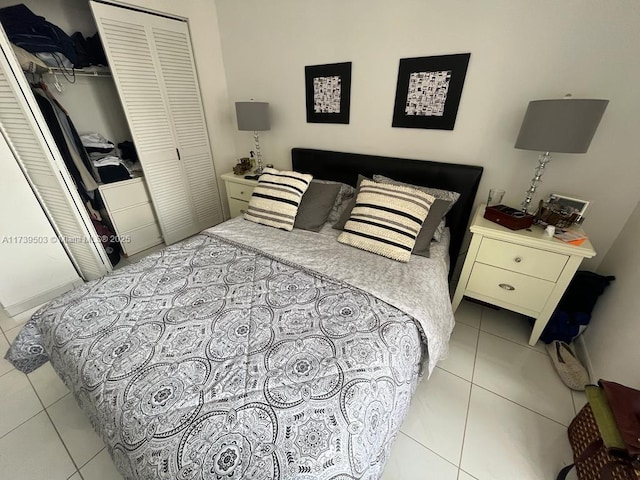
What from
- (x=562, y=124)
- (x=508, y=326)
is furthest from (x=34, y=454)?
(x=562, y=124)

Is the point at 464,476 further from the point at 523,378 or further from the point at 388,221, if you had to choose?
the point at 388,221

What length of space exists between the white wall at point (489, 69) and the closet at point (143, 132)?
0.75 m

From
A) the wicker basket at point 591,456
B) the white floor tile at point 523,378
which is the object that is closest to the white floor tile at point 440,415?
the white floor tile at point 523,378

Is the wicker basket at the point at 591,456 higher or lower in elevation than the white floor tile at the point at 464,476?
higher

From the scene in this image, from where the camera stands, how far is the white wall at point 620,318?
1268 millimetres

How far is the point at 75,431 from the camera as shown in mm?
1292

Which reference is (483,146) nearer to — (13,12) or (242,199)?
(242,199)

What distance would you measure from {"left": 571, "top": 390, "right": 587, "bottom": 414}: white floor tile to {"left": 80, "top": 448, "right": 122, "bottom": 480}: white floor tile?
2198mm

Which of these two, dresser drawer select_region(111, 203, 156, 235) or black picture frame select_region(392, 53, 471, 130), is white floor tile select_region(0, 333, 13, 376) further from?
black picture frame select_region(392, 53, 471, 130)

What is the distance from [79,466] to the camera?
45.8 inches

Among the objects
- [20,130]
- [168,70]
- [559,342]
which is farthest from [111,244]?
[559,342]

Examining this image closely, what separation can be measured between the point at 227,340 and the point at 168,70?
2.55 meters

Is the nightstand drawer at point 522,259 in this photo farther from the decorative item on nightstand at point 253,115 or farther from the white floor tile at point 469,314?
the decorative item on nightstand at point 253,115

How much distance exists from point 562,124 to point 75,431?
2.77 m
